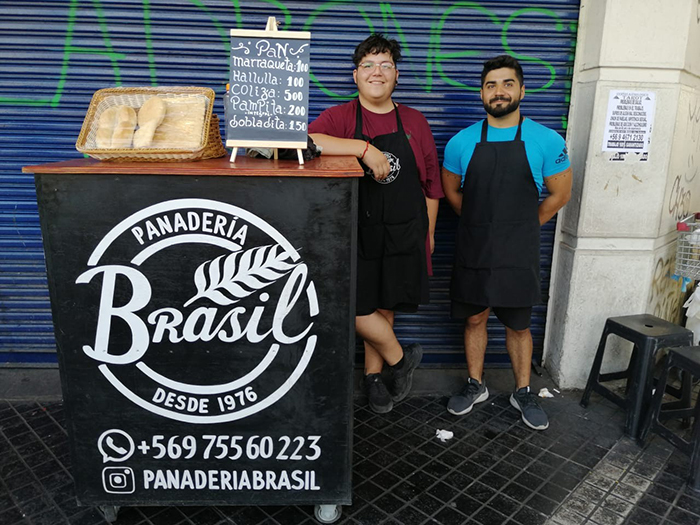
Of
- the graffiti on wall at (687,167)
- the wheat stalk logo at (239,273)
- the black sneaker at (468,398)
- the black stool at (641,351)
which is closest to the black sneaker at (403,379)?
the black sneaker at (468,398)

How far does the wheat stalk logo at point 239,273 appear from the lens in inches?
93.3

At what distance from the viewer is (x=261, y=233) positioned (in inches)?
92.4

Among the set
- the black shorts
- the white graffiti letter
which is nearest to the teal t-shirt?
the black shorts

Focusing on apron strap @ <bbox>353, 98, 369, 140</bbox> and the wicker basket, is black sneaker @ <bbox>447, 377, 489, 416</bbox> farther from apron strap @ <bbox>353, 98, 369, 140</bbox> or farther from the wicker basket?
the wicker basket

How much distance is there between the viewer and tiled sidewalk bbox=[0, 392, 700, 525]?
274cm

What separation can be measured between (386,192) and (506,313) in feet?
3.75

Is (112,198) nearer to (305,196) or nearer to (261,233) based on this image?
(261,233)

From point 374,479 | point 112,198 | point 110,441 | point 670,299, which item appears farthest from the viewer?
point 670,299

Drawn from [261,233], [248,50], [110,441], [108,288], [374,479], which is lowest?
[374,479]

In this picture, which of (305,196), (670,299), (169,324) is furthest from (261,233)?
(670,299)

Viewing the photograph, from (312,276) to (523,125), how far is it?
1.83 m

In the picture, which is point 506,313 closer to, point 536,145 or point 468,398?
point 468,398

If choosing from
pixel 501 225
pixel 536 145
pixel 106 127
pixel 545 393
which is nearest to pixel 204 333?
pixel 106 127

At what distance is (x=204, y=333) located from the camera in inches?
96.0
